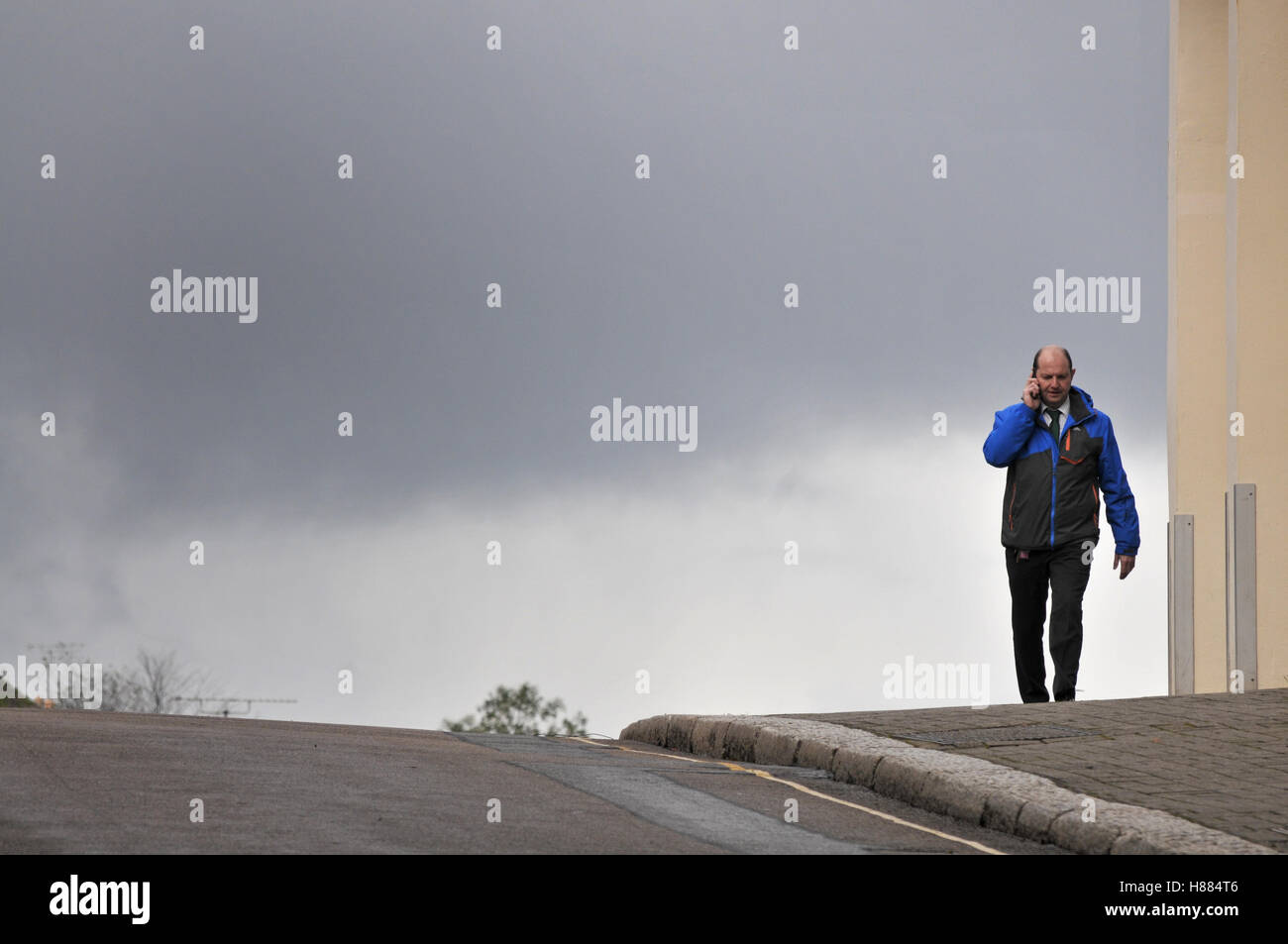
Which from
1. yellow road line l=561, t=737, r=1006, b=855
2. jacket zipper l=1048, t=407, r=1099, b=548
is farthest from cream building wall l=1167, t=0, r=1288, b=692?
yellow road line l=561, t=737, r=1006, b=855

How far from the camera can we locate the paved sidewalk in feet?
21.0

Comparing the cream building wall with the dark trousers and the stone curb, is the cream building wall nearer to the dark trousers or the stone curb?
the dark trousers

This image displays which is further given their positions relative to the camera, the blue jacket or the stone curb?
the blue jacket

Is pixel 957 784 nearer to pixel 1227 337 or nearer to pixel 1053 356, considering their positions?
pixel 1053 356

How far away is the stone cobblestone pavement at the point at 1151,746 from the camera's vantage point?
269 inches

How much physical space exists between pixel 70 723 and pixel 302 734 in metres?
1.38

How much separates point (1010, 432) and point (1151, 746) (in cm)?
297

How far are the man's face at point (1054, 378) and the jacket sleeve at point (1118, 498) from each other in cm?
41

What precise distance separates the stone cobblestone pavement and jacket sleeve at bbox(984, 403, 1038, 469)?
69.7 inches

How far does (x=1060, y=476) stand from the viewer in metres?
10.8

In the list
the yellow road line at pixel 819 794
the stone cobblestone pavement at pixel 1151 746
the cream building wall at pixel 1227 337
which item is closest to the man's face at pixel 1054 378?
the stone cobblestone pavement at pixel 1151 746

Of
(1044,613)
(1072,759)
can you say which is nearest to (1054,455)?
(1044,613)

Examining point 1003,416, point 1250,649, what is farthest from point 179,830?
point 1250,649
